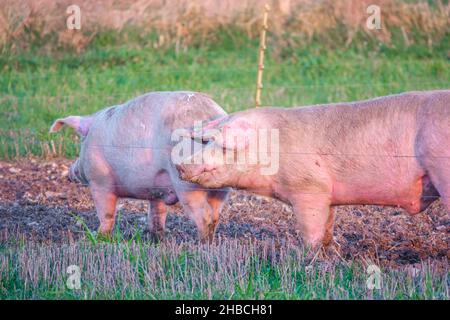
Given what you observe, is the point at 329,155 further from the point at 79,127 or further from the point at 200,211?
the point at 79,127

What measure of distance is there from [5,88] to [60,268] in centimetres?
809

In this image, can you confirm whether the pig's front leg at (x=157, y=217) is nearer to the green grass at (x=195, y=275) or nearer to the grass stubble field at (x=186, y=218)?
the grass stubble field at (x=186, y=218)

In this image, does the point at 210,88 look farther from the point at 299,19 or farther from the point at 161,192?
the point at 161,192

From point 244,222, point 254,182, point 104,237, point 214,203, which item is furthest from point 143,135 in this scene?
point 244,222

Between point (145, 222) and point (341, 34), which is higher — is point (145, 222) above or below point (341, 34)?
below

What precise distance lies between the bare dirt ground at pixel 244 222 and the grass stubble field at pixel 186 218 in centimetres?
2

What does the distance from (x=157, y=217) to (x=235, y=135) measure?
1.63 m

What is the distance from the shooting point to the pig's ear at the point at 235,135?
6.92 m

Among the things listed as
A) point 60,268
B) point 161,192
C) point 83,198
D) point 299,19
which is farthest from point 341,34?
point 60,268

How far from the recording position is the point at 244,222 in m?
8.61

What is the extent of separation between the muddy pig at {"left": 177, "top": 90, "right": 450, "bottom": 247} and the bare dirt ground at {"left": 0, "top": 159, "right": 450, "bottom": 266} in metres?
0.50

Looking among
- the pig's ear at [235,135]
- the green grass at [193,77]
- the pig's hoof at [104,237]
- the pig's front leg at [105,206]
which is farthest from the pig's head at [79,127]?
the green grass at [193,77]

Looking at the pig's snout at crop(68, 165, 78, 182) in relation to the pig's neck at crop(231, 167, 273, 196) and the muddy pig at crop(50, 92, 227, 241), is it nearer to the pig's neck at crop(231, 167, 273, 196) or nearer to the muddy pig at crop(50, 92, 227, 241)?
the muddy pig at crop(50, 92, 227, 241)

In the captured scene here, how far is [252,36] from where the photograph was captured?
667 inches
